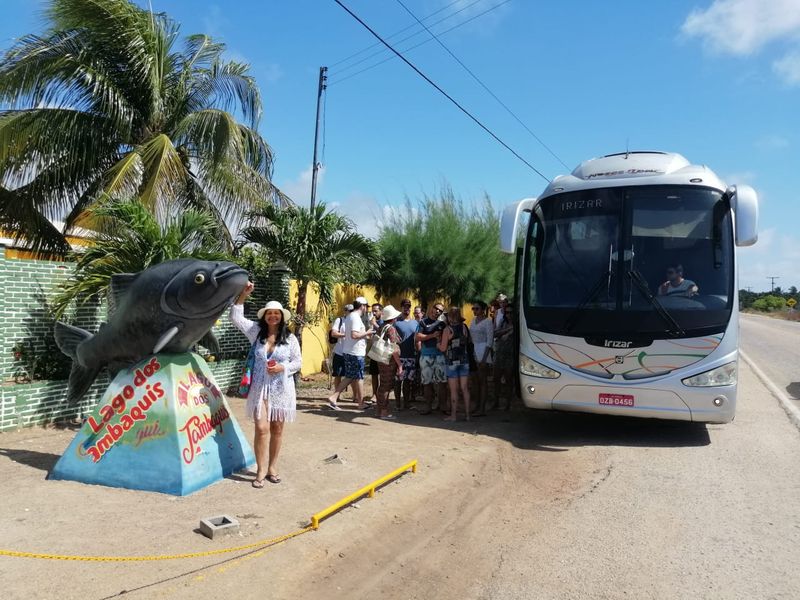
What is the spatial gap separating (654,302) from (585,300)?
78 centimetres

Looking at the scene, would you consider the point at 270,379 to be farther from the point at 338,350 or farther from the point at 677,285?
the point at 677,285

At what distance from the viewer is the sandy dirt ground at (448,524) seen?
3844 millimetres

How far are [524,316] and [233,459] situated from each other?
4.07 m

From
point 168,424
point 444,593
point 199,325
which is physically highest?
point 199,325

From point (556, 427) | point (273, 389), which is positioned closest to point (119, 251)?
point (273, 389)

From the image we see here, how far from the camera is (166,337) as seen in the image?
213 inches

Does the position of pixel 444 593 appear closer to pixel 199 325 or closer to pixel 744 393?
pixel 199 325

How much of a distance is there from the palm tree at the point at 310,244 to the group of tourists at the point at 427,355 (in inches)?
41.4

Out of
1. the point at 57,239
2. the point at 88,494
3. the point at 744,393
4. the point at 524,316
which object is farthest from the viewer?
the point at 744,393

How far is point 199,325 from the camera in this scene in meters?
5.61

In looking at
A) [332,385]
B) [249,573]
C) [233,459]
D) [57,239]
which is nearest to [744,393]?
[332,385]

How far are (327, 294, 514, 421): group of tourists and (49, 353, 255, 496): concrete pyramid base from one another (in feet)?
13.0

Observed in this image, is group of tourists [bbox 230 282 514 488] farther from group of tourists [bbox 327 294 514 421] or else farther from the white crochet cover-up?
the white crochet cover-up

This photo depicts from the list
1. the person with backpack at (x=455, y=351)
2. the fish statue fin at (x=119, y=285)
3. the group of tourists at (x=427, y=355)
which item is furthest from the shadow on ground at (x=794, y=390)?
the fish statue fin at (x=119, y=285)
